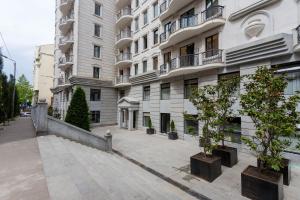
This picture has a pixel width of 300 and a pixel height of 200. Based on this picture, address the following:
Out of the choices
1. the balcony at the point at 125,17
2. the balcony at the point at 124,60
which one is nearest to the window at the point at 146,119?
the balcony at the point at 124,60

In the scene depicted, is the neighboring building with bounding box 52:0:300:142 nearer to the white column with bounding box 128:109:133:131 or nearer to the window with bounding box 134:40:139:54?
the white column with bounding box 128:109:133:131

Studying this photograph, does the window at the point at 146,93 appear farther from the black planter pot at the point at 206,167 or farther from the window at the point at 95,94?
the black planter pot at the point at 206,167

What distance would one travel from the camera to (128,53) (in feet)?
71.2

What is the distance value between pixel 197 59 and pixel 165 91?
4488 millimetres

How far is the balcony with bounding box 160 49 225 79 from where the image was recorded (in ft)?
37.7

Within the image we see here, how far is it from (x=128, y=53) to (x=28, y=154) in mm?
16434

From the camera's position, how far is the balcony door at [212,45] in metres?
12.0

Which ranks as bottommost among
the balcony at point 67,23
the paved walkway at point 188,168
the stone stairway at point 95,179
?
the paved walkway at point 188,168

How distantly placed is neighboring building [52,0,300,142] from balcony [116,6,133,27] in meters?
0.13

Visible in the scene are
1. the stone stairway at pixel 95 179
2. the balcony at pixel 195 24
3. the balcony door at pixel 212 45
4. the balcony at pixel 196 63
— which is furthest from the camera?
the balcony door at pixel 212 45

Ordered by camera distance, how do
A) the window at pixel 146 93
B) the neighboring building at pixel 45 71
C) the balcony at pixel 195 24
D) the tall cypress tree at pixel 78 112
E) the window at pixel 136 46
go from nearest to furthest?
the balcony at pixel 195 24 → the tall cypress tree at pixel 78 112 → the window at pixel 146 93 → the window at pixel 136 46 → the neighboring building at pixel 45 71

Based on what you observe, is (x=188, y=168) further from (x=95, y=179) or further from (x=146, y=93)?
(x=146, y=93)

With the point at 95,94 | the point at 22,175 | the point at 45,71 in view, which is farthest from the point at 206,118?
the point at 45,71

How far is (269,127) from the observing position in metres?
5.02
